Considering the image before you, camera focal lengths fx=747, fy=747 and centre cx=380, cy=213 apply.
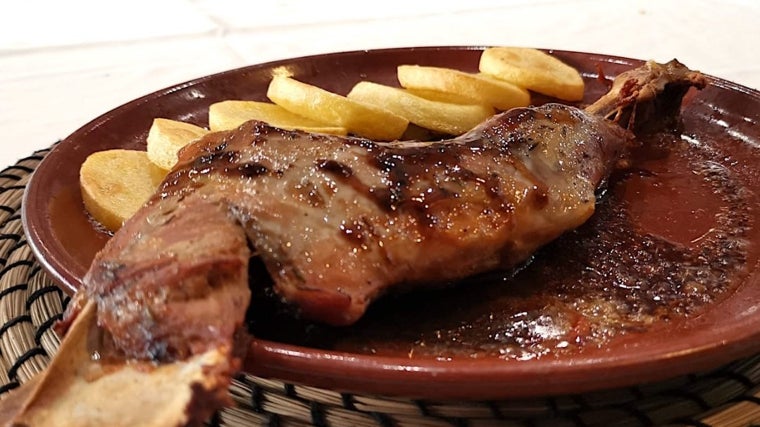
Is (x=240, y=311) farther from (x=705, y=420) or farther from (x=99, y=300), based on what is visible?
(x=705, y=420)

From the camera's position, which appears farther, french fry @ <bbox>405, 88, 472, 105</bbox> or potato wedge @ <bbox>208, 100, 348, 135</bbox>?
french fry @ <bbox>405, 88, 472, 105</bbox>

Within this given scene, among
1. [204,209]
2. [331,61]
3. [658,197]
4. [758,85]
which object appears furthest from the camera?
[758,85]

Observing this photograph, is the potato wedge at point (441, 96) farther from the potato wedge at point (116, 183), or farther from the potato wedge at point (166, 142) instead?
the potato wedge at point (116, 183)

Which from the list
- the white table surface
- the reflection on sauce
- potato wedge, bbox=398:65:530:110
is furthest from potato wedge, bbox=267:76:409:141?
the white table surface

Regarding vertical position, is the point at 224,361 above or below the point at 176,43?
above

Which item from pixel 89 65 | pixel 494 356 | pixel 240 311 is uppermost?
pixel 240 311

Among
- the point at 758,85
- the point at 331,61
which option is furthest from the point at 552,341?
the point at 758,85

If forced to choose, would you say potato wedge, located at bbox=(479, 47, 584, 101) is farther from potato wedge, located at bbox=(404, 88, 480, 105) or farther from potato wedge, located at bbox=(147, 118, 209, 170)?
potato wedge, located at bbox=(147, 118, 209, 170)

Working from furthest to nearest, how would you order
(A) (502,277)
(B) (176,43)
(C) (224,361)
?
(B) (176,43) → (A) (502,277) → (C) (224,361)
